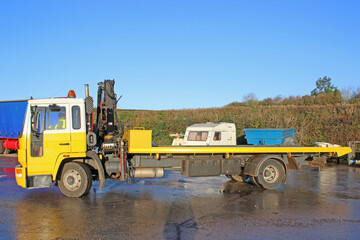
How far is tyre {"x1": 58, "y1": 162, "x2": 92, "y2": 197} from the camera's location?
8648 millimetres

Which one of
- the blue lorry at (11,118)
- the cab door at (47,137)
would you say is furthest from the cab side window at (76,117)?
the blue lorry at (11,118)

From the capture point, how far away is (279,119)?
918 inches

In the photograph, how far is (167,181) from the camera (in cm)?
1168

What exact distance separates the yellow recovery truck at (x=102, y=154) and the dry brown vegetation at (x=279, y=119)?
37.7ft

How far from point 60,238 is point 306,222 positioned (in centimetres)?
497

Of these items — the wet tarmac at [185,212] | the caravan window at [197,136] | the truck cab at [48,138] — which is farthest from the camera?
the caravan window at [197,136]

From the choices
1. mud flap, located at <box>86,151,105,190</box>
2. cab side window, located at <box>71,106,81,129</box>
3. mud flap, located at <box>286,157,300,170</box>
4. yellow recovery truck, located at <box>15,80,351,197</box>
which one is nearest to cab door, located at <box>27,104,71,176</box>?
yellow recovery truck, located at <box>15,80,351,197</box>

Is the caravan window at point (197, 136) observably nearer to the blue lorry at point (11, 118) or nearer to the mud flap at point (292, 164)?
the mud flap at point (292, 164)

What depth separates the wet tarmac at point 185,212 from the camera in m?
5.98

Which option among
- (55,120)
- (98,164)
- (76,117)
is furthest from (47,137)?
(98,164)

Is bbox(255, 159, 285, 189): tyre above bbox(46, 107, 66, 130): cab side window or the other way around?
the other way around

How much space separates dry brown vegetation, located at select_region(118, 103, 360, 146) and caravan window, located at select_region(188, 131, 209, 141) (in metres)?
8.54

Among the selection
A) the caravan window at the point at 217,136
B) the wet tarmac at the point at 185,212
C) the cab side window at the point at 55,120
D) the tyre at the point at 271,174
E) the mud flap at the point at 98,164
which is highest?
the cab side window at the point at 55,120

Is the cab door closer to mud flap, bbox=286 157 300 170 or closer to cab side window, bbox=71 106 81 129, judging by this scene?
cab side window, bbox=71 106 81 129
